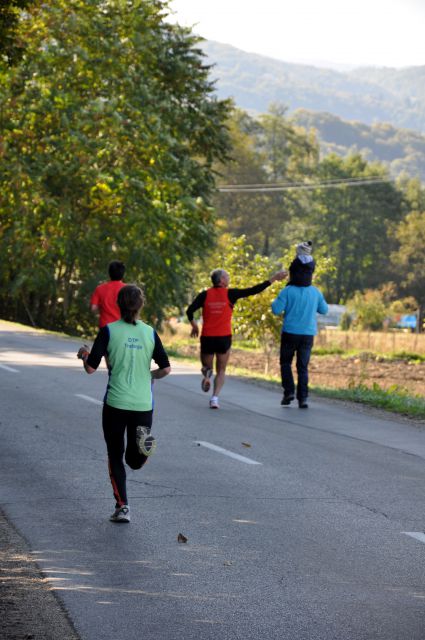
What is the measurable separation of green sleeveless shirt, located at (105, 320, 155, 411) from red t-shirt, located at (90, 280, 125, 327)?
6369mm

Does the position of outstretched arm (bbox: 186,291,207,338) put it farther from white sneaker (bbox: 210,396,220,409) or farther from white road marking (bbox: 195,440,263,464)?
white road marking (bbox: 195,440,263,464)

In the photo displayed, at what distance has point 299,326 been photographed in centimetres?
Result: 1716

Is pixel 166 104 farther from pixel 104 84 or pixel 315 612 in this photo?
pixel 315 612

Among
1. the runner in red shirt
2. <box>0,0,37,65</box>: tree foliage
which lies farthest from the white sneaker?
<box>0,0,37,65</box>: tree foliage

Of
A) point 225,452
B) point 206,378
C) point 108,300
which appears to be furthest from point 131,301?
point 206,378

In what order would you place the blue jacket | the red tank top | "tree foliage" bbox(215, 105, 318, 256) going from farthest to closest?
1. "tree foliage" bbox(215, 105, 318, 256)
2. the blue jacket
3. the red tank top

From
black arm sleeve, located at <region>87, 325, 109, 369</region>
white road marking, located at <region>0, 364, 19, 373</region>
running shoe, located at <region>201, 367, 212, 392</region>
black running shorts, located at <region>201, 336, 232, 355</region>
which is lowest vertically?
white road marking, located at <region>0, 364, 19, 373</region>

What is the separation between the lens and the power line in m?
104

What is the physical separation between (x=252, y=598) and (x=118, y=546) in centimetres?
146

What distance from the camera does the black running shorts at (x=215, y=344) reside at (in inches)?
658

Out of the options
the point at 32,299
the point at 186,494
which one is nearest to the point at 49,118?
the point at 32,299

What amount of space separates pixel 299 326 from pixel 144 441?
339 inches

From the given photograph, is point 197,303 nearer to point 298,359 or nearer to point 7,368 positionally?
point 298,359

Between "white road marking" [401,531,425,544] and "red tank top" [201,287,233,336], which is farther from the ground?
"red tank top" [201,287,233,336]
